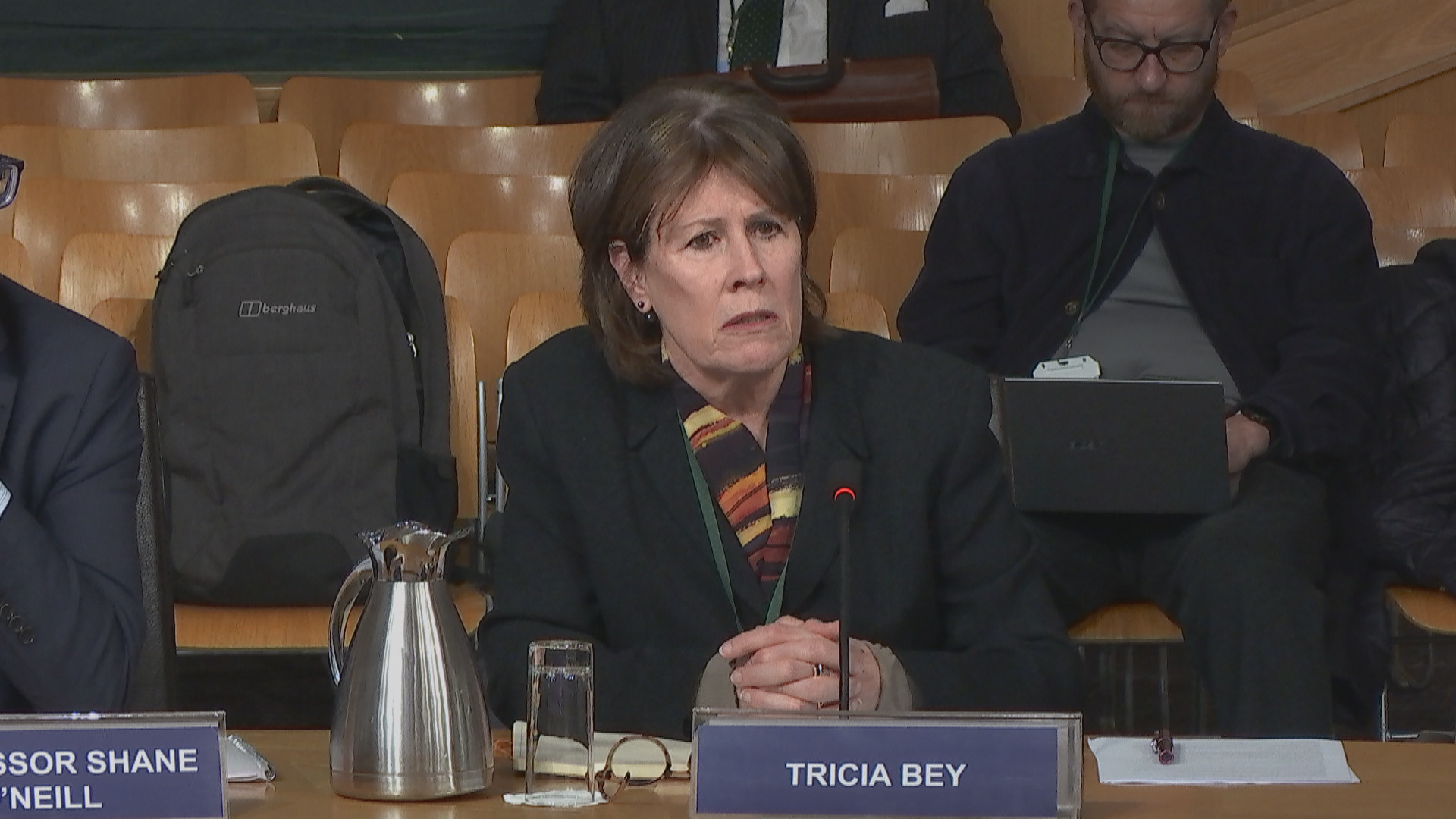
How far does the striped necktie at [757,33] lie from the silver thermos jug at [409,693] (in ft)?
9.41

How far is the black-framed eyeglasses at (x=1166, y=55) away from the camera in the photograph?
2.91 metres

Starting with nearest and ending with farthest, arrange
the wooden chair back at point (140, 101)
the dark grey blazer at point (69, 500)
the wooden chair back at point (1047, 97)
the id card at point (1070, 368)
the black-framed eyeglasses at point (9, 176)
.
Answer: the black-framed eyeglasses at point (9, 176) → the dark grey blazer at point (69, 500) → the id card at point (1070, 368) → the wooden chair back at point (140, 101) → the wooden chair back at point (1047, 97)

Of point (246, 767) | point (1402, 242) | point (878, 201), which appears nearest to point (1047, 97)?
point (878, 201)

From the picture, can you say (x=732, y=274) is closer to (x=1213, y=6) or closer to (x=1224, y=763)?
(x=1224, y=763)

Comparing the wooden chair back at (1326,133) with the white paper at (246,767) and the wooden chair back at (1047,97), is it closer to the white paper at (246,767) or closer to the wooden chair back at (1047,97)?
the wooden chair back at (1047,97)

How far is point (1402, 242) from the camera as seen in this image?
10.6 feet

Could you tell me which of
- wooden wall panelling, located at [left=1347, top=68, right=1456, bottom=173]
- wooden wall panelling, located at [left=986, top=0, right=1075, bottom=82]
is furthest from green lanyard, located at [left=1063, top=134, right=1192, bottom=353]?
wooden wall panelling, located at [left=1347, top=68, right=1456, bottom=173]

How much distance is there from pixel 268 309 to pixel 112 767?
1.56 metres

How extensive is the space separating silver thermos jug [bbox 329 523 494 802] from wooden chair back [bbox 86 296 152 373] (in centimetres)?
153

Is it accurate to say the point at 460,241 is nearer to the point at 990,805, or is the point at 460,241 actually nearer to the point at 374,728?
the point at 374,728

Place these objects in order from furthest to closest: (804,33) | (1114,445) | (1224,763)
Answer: (804,33), (1114,445), (1224,763)

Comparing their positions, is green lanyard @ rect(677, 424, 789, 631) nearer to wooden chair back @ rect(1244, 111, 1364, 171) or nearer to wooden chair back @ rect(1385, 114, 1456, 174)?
wooden chair back @ rect(1244, 111, 1364, 171)

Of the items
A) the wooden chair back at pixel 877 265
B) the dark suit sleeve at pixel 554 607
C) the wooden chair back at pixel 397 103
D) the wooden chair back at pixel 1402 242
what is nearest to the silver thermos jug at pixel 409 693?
the dark suit sleeve at pixel 554 607

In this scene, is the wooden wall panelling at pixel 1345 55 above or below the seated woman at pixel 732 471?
above
